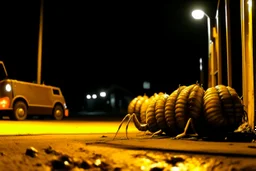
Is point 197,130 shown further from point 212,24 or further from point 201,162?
point 212,24

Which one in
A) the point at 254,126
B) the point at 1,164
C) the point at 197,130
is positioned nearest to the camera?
the point at 1,164

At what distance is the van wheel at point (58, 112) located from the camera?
28.8 m

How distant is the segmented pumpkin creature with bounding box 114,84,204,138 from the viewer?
474 inches

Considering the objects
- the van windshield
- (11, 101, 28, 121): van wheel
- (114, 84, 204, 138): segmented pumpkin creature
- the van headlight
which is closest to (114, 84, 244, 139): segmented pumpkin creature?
(114, 84, 204, 138): segmented pumpkin creature

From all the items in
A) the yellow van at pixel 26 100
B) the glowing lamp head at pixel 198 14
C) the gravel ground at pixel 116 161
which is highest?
the glowing lamp head at pixel 198 14

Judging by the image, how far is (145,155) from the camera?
871 centimetres

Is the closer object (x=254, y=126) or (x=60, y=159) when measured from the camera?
(x=60, y=159)

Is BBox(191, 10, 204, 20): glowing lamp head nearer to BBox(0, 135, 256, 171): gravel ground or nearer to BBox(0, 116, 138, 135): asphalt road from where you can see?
BBox(0, 116, 138, 135): asphalt road

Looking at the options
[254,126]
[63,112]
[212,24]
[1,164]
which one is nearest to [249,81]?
[254,126]

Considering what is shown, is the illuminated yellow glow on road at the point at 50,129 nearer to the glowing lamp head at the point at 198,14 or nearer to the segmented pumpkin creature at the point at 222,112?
the segmented pumpkin creature at the point at 222,112

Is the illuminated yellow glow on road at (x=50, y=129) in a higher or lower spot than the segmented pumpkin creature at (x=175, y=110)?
lower

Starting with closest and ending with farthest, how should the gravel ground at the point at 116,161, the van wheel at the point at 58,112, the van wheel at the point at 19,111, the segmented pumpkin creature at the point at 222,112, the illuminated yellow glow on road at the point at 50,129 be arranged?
1. the gravel ground at the point at 116,161
2. the segmented pumpkin creature at the point at 222,112
3. the illuminated yellow glow on road at the point at 50,129
4. the van wheel at the point at 19,111
5. the van wheel at the point at 58,112

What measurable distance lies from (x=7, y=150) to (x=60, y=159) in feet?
6.25

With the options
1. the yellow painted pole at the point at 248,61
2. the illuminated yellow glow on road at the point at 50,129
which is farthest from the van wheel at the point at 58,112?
the yellow painted pole at the point at 248,61
